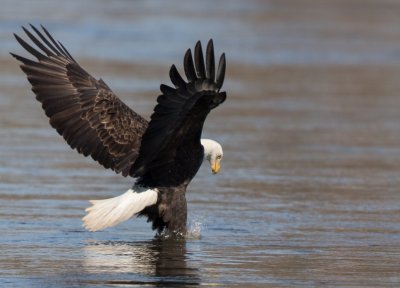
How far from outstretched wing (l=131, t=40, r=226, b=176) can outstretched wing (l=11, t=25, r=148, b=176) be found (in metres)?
0.35

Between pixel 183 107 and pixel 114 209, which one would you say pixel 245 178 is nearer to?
pixel 114 209

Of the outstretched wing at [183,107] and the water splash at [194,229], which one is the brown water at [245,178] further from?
the outstretched wing at [183,107]

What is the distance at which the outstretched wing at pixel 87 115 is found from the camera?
8.48m

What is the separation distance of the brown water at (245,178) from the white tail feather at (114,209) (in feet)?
0.58

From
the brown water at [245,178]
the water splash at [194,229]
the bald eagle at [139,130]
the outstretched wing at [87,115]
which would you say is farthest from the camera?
the outstretched wing at [87,115]

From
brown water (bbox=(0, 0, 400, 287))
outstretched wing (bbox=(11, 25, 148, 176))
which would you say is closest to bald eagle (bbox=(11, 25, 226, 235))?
outstretched wing (bbox=(11, 25, 148, 176))

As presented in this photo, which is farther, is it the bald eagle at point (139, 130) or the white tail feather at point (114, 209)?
the white tail feather at point (114, 209)

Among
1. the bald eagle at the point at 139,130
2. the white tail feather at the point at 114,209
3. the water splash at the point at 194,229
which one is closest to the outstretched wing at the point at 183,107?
the bald eagle at the point at 139,130

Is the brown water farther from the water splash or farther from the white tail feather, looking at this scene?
the white tail feather

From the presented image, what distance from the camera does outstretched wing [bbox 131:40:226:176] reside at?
735 centimetres

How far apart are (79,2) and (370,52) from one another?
31.2 ft

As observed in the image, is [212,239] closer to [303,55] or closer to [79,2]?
[303,55]

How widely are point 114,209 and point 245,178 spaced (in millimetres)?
2757

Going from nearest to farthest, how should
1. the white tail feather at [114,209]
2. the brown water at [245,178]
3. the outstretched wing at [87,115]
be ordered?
the brown water at [245,178] → the white tail feather at [114,209] → the outstretched wing at [87,115]
